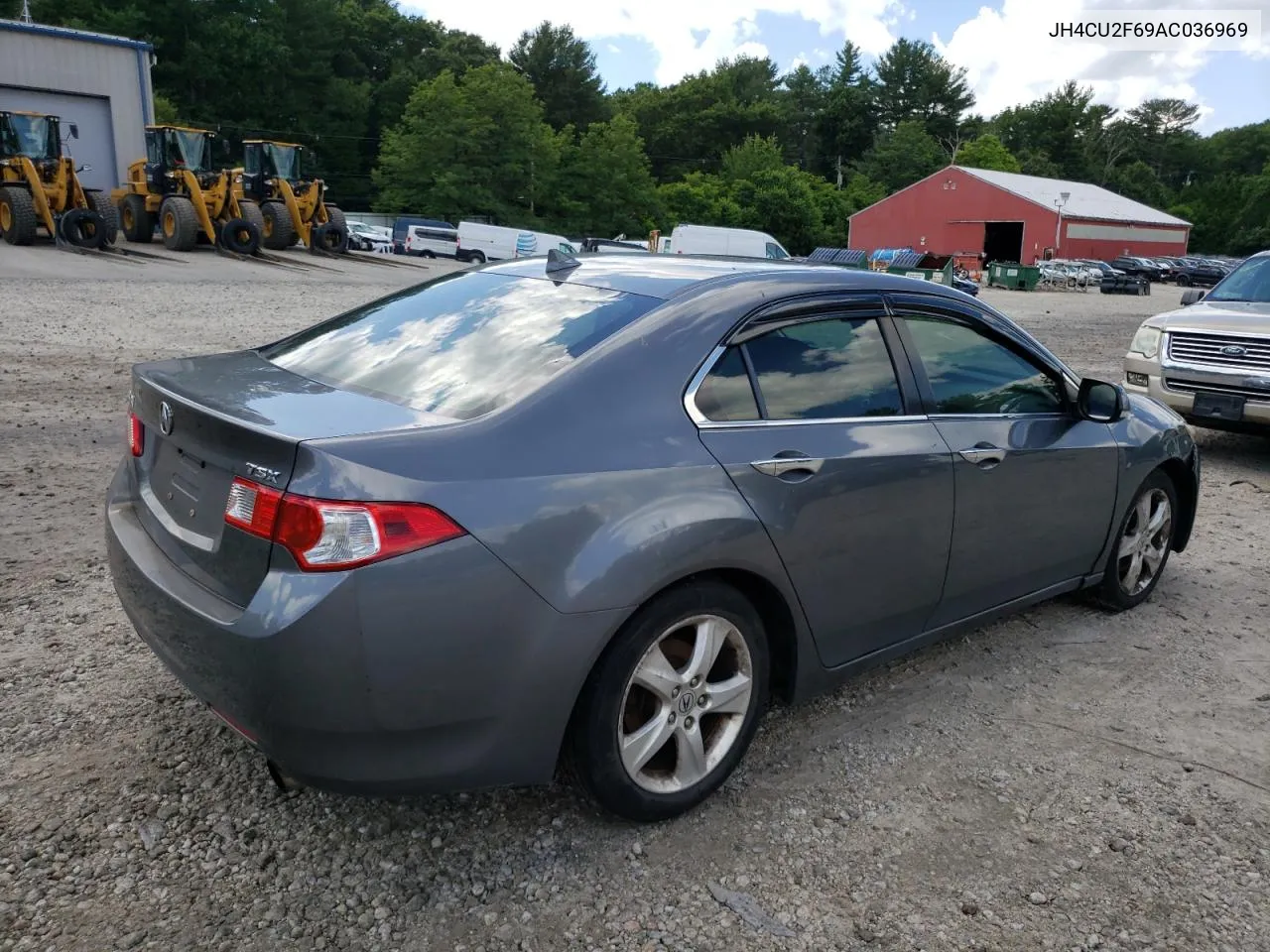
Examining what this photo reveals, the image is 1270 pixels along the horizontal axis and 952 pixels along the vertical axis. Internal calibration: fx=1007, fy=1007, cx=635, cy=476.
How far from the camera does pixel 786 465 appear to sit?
2980mm

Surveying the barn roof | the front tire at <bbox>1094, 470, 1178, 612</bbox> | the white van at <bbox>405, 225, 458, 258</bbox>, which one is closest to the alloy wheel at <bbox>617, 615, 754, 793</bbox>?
the front tire at <bbox>1094, 470, 1178, 612</bbox>

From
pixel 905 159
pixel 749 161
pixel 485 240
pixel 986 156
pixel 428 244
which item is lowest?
pixel 428 244

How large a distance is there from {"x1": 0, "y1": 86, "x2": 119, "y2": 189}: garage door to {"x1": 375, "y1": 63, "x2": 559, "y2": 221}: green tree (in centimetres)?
2366

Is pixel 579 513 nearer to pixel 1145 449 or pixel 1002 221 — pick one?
pixel 1145 449

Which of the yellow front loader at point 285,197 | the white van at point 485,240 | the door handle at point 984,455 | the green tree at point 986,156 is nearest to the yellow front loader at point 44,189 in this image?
the yellow front loader at point 285,197

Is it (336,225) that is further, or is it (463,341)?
(336,225)

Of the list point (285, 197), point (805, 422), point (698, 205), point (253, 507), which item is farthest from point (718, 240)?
point (253, 507)

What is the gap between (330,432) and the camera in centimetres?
246

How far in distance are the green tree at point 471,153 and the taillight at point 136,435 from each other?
54.8 metres

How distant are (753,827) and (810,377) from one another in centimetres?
139

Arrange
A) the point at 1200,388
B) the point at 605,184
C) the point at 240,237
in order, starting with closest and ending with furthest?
the point at 1200,388 < the point at 240,237 < the point at 605,184

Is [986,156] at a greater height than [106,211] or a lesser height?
greater

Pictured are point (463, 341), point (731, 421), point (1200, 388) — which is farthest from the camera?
point (1200, 388)

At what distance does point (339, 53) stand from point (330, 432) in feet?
266
